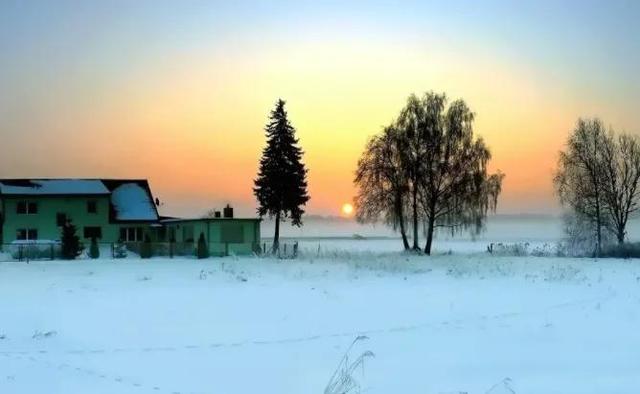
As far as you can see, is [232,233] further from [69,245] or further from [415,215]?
[415,215]

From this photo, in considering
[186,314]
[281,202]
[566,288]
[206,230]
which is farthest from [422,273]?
[281,202]

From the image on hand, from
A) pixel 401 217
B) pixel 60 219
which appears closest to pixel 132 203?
pixel 60 219

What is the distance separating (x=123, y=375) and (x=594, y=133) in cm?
5678

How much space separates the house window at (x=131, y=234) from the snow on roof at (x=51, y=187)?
3.52 metres

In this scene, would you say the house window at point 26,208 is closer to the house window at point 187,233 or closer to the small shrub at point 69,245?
the house window at point 187,233

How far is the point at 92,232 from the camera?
185 feet

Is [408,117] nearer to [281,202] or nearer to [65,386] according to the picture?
[281,202]

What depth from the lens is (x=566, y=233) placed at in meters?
59.7

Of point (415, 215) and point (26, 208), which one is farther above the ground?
point (26, 208)

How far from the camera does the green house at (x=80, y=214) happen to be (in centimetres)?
5512

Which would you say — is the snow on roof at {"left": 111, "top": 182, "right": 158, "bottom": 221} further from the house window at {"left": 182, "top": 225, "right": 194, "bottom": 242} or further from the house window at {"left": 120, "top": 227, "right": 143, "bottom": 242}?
the house window at {"left": 182, "top": 225, "right": 194, "bottom": 242}

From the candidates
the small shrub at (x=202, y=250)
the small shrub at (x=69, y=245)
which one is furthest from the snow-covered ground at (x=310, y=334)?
the small shrub at (x=202, y=250)

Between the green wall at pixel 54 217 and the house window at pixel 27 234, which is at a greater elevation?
the green wall at pixel 54 217

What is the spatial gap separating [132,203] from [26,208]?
8.28 metres
